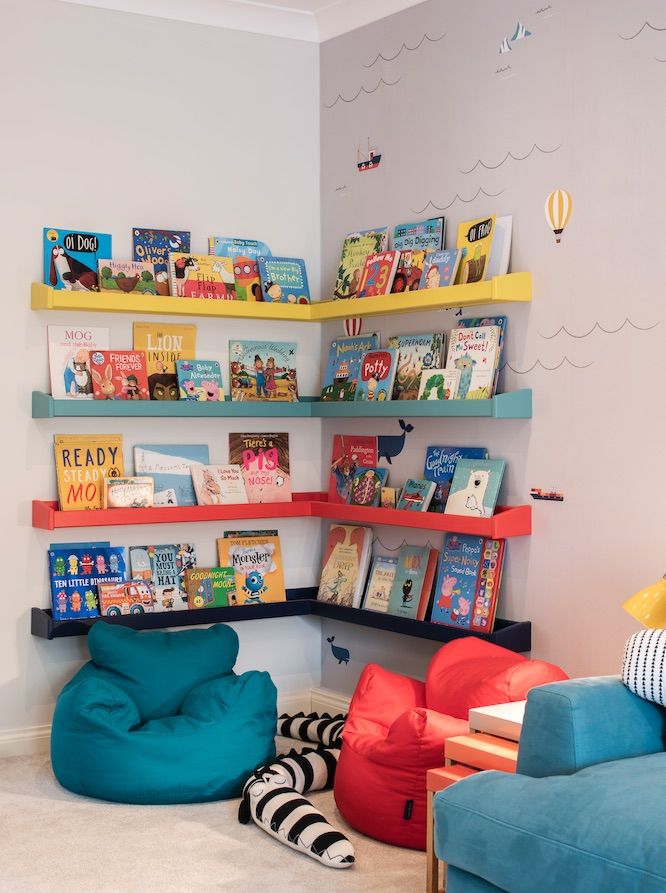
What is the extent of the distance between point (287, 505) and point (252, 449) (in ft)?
0.85

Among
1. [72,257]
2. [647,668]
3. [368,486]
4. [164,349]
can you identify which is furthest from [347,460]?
[647,668]

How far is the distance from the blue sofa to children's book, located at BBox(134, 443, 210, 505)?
1980 mm

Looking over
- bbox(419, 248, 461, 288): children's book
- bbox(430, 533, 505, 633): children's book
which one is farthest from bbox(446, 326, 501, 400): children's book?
bbox(430, 533, 505, 633): children's book

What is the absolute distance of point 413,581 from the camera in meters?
3.90

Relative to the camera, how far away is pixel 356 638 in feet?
14.0

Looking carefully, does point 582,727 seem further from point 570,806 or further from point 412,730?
point 412,730

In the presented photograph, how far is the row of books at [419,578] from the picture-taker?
142 inches

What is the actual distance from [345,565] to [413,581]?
1.30 ft

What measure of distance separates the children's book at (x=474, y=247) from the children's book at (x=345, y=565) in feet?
3.52

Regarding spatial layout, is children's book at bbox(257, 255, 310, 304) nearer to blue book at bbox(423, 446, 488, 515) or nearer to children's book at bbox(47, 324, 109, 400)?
children's book at bbox(47, 324, 109, 400)

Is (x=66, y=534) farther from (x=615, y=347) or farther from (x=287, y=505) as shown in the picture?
(x=615, y=347)

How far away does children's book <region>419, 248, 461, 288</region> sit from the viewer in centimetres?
368

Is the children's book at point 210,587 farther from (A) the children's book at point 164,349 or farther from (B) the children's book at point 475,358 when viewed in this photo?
(B) the children's book at point 475,358

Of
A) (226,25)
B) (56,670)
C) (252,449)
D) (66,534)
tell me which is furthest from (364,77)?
(56,670)
